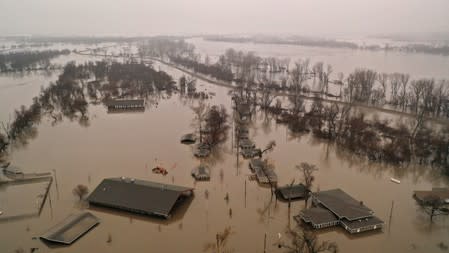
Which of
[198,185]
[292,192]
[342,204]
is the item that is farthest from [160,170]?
[342,204]

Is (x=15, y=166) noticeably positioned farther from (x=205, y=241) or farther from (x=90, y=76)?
(x=90, y=76)

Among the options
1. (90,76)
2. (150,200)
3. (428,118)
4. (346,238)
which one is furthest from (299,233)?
(90,76)

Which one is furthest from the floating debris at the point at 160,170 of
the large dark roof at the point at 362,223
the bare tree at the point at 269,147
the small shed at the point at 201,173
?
the large dark roof at the point at 362,223

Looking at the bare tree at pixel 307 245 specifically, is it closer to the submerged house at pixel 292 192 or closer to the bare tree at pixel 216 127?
the submerged house at pixel 292 192

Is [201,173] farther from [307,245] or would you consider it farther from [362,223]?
[362,223]

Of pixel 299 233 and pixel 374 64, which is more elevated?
pixel 374 64

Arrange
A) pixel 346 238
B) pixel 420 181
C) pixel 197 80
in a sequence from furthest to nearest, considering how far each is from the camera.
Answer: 1. pixel 197 80
2. pixel 420 181
3. pixel 346 238

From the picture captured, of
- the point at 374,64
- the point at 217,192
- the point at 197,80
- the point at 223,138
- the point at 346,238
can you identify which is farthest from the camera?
the point at 374,64
